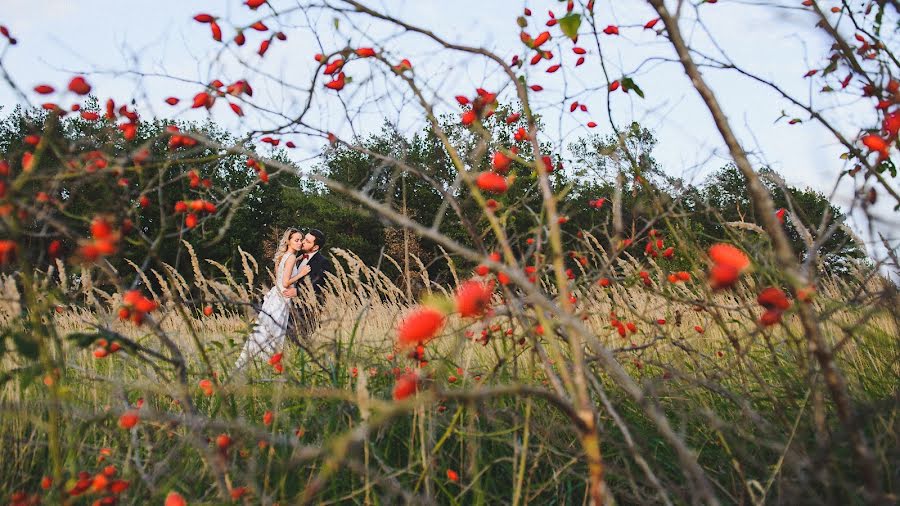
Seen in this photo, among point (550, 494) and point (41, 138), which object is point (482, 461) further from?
point (41, 138)

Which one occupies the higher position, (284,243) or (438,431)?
(284,243)

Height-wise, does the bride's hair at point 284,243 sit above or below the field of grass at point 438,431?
above

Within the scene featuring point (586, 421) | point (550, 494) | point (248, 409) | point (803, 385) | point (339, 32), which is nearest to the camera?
point (586, 421)

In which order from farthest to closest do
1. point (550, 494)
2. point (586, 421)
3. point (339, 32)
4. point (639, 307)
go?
point (639, 307), point (550, 494), point (339, 32), point (586, 421)

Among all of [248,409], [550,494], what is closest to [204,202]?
[248,409]

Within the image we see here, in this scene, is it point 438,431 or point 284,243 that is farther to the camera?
point 284,243

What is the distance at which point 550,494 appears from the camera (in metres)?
1.96

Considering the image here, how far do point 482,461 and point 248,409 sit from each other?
943 millimetres

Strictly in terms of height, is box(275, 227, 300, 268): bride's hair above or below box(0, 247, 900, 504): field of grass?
above

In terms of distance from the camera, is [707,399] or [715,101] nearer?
[715,101]

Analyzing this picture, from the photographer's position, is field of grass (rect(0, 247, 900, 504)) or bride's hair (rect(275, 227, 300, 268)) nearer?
field of grass (rect(0, 247, 900, 504))

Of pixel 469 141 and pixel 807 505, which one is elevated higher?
pixel 469 141

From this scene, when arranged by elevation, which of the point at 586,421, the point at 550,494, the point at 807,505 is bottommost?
the point at 807,505

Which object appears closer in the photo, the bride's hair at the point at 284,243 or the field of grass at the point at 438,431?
the field of grass at the point at 438,431
